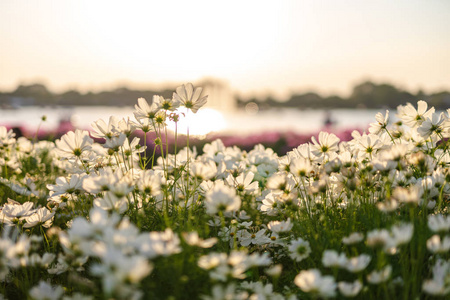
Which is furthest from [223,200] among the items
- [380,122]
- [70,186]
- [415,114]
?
[415,114]

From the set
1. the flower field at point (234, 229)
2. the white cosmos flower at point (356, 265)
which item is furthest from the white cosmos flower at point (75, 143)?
the white cosmos flower at point (356, 265)

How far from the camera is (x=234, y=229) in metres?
1.89

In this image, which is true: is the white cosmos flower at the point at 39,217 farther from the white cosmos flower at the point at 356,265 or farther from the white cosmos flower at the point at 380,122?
the white cosmos flower at the point at 380,122

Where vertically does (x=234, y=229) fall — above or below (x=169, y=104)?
below

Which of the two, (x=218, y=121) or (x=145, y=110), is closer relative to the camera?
(x=145, y=110)

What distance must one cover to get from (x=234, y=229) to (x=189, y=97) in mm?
622

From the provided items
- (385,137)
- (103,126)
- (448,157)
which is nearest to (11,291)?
(103,126)

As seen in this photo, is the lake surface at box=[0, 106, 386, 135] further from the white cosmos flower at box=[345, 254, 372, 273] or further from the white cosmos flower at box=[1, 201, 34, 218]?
the white cosmos flower at box=[345, 254, 372, 273]

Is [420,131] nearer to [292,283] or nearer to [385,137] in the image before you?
[385,137]

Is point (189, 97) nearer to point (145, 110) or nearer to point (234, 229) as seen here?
point (145, 110)

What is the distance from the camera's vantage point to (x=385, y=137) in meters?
2.19

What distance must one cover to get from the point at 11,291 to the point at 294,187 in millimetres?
1243

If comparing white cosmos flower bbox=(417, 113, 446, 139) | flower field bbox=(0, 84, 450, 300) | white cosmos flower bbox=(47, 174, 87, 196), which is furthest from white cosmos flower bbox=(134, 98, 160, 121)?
white cosmos flower bbox=(417, 113, 446, 139)

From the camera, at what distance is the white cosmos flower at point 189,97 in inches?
71.5
